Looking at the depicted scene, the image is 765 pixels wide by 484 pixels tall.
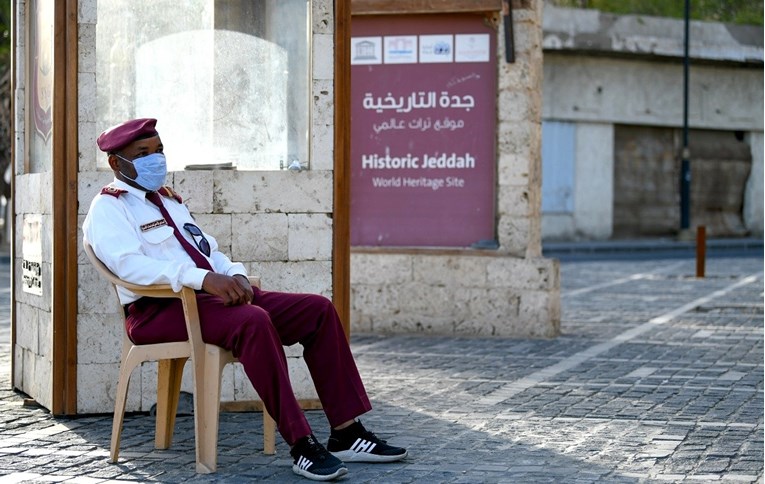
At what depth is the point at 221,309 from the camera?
5.98 metres

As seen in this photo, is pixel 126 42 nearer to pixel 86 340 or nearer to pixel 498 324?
pixel 86 340

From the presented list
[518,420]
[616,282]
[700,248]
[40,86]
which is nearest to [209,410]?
[518,420]

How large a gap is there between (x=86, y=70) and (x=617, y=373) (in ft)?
13.0

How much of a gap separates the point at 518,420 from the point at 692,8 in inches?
1650

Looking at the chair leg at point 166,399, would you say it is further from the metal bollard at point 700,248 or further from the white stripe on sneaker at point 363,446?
the metal bollard at point 700,248

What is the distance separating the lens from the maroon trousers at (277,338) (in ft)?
19.0

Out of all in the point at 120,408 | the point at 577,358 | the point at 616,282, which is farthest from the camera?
the point at 616,282

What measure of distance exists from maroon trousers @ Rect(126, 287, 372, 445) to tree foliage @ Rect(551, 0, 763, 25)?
1527 inches

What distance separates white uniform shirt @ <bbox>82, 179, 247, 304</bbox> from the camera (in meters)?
5.97

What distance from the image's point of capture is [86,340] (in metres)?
7.54

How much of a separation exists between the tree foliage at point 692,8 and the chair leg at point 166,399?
38.8 metres

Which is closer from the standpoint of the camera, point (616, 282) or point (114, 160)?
point (114, 160)

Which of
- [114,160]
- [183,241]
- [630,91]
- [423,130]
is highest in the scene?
[630,91]

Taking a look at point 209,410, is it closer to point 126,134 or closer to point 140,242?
point 140,242
